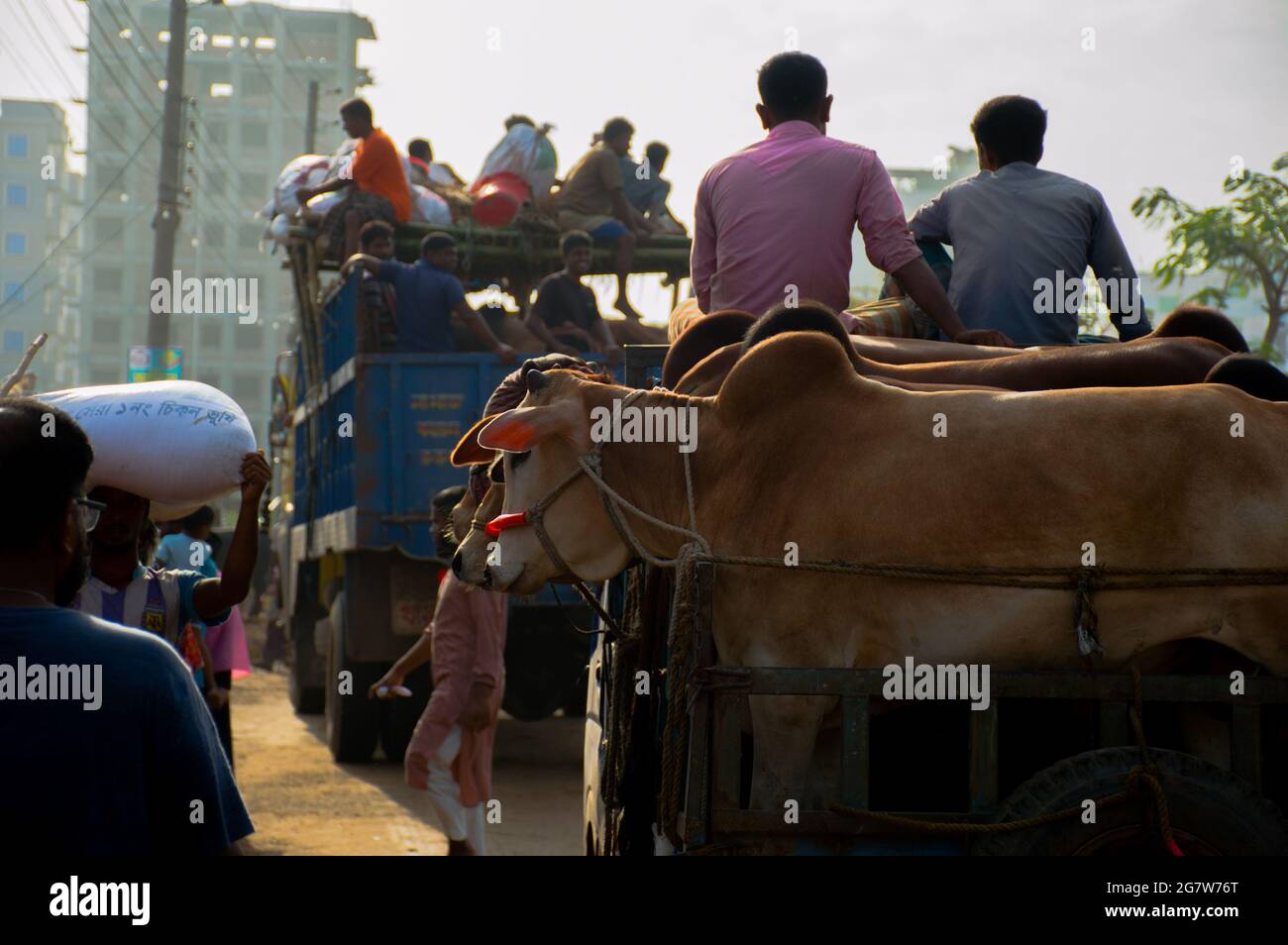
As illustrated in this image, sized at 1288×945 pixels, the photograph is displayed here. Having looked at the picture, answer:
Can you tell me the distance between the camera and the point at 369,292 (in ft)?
31.1

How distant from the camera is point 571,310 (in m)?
10.1

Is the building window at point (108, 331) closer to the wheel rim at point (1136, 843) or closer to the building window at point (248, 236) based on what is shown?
the building window at point (248, 236)

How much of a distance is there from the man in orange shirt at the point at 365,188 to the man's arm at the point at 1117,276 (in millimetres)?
6678

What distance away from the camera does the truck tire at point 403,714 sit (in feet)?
33.5

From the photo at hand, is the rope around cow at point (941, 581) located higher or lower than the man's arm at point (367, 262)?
lower

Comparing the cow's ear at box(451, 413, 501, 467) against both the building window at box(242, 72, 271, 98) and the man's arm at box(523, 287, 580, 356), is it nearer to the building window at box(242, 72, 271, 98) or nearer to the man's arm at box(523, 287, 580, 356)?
the man's arm at box(523, 287, 580, 356)

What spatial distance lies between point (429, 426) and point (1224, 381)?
6469 mm

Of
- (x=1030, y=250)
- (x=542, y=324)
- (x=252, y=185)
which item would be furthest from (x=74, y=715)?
(x=252, y=185)

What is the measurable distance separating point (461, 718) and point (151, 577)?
105 inches

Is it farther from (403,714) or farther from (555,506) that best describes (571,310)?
(555,506)

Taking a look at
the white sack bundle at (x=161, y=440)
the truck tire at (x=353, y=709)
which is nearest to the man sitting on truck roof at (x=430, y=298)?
the truck tire at (x=353, y=709)

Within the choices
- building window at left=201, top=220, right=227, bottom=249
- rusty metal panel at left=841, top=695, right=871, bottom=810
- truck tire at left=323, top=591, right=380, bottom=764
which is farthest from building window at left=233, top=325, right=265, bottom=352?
rusty metal panel at left=841, top=695, right=871, bottom=810
